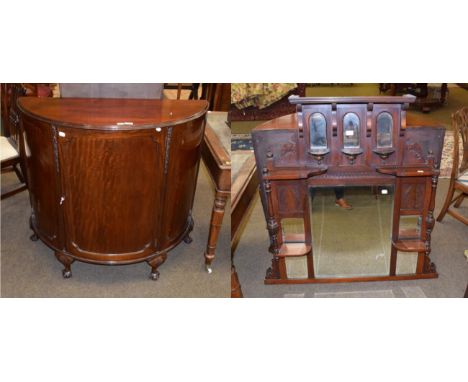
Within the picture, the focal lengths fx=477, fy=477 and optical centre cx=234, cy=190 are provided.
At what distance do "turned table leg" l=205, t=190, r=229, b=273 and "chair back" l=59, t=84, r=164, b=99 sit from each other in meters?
0.61

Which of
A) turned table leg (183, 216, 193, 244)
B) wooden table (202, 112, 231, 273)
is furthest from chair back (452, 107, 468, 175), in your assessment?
turned table leg (183, 216, 193, 244)

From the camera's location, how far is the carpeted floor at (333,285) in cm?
233

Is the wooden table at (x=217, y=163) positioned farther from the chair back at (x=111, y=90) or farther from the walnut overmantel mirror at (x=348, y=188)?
the chair back at (x=111, y=90)

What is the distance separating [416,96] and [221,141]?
3.08 ft

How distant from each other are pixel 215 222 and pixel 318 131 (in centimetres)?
70

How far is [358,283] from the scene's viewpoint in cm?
239

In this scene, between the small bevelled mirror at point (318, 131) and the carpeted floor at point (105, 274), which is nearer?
the small bevelled mirror at point (318, 131)

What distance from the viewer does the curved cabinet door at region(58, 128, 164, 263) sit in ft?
6.50

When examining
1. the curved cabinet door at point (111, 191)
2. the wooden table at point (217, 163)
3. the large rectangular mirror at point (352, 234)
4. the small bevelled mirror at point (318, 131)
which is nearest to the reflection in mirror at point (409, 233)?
the large rectangular mirror at point (352, 234)

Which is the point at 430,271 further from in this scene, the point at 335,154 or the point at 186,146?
the point at 186,146

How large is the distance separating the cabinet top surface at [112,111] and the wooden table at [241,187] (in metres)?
0.28

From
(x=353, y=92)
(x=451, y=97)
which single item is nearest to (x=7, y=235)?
(x=353, y=92)

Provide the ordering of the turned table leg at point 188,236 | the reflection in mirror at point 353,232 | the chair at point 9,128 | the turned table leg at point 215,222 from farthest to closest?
the turned table leg at point 188,236 → the chair at point 9,128 → the turned table leg at point 215,222 → the reflection in mirror at point 353,232

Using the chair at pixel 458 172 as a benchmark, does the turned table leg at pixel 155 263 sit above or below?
below
